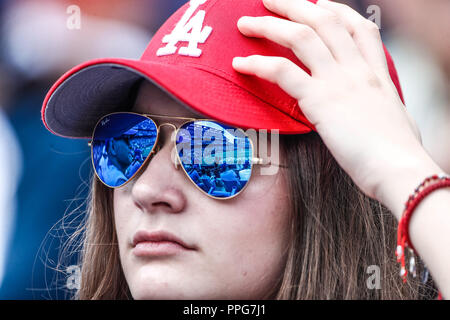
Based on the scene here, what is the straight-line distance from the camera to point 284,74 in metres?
1.28

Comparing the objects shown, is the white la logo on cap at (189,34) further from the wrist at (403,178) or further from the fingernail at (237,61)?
the wrist at (403,178)

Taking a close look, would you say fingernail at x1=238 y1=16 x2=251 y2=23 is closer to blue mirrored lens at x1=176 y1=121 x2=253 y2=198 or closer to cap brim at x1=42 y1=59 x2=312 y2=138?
cap brim at x1=42 y1=59 x2=312 y2=138

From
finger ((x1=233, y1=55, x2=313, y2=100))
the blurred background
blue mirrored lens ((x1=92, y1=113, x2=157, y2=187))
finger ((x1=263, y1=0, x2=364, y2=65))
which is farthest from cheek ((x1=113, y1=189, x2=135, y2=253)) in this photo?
the blurred background

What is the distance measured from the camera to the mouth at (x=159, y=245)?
133 centimetres

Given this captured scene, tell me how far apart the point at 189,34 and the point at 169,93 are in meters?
0.26

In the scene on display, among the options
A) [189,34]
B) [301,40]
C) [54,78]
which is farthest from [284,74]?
[54,78]

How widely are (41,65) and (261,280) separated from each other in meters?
2.10

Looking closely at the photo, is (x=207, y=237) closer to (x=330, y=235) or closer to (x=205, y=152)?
(x=205, y=152)

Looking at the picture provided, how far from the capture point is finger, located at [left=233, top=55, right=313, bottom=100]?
1.27 meters

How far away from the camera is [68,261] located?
2195 mm

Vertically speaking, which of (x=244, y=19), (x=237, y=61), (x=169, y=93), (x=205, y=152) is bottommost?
(x=205, y=152)

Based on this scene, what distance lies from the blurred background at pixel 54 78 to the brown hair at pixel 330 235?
1.33m

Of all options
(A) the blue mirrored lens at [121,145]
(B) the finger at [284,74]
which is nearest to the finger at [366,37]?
(B) the finger at [284,74]

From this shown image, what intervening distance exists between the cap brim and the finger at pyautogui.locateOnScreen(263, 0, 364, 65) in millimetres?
205
